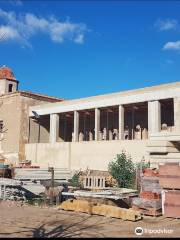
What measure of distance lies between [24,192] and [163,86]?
12.6 metres

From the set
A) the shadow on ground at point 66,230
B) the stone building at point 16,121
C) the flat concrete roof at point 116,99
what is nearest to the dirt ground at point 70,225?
the shadow on ground at point 66,230

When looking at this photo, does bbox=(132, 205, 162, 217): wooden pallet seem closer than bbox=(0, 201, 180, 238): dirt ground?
No

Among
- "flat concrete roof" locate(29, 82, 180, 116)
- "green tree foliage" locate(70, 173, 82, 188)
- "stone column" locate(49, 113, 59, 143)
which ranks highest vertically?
"flat concrete roof" locate(29, 82, 180, 116)

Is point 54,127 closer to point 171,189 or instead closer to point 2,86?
point 2,86

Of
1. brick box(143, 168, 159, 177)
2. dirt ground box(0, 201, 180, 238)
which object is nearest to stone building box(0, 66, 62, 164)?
dirt ground box(0, 201, 180, 238)

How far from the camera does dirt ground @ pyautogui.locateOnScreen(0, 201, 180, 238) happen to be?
8.97 m

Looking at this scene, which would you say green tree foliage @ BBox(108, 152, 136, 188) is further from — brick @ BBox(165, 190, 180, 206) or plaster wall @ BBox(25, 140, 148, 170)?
brick @ BBox(165, 190, 180, 206)

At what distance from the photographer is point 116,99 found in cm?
2689

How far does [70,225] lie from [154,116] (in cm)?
1564

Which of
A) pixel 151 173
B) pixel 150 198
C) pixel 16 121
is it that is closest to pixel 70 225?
pixel 150 198

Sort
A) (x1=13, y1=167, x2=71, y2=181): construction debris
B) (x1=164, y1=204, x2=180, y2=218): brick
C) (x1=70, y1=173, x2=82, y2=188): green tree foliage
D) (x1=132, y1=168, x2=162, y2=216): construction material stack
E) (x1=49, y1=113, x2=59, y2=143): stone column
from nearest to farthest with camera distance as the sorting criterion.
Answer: (x1=164, y1=204, x2=180, y2=218): brick < (x1=132, y1=168, x2=162, y2=216): construction material stack < (x1=13, y1=167, x2=71, y2=181): construction debris < (x1=70, y1=173, x2=82, y2=188): green tree foliage < (x1=49, y1=113, x2=59, y2=143): stone column

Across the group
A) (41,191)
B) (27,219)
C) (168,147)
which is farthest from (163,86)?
(27,219)

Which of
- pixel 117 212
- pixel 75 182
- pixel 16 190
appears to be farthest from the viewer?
pixel 75 182

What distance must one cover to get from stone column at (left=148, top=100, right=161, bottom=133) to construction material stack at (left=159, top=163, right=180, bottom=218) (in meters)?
12.6
